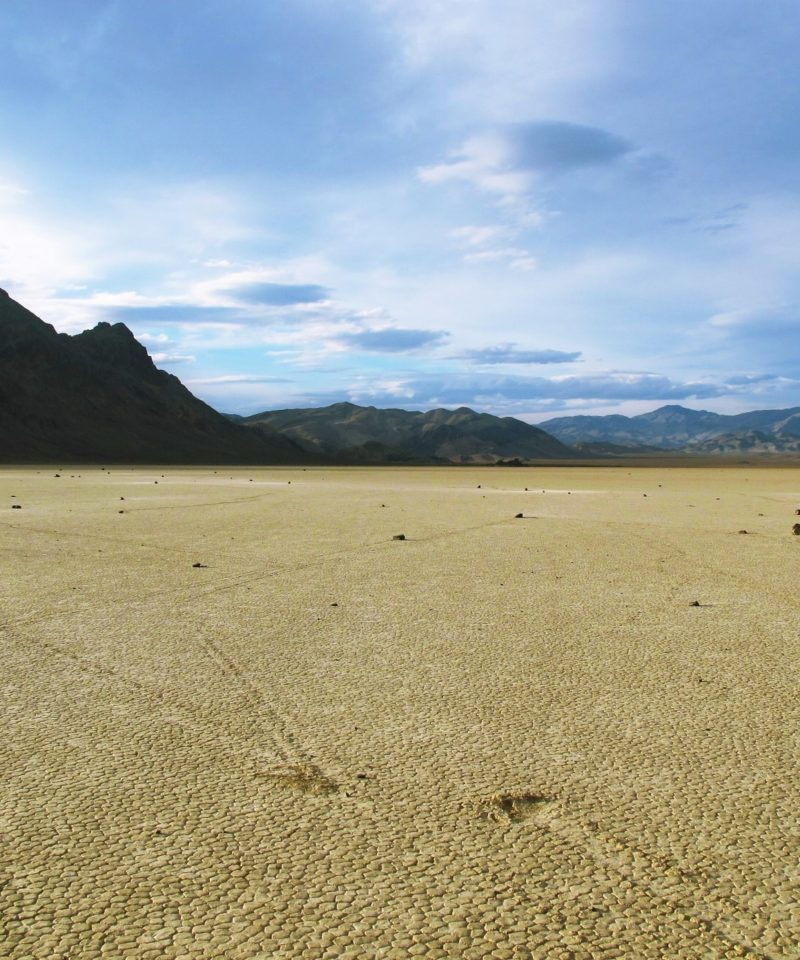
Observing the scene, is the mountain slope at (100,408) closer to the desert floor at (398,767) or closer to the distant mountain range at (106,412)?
the distant mountain range at (106,412)

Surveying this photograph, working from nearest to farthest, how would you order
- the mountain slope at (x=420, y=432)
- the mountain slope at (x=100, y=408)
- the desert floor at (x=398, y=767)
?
the desert floor at (x=398, y=767) → the mountain slope at (x=100, y=408) → the mountain slope at (x=420, y=432)

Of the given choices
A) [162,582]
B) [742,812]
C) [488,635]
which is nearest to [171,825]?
[742,812]

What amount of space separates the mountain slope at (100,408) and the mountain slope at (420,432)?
48.3 meters

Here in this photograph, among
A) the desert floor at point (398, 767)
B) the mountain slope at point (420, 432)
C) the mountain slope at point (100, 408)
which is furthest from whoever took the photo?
the mountain slope at point (420, 432)

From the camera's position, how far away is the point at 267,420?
190500 mm

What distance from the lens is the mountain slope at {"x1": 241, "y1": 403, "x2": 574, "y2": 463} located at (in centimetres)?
16650

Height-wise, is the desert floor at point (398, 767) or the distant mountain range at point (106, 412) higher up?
the distant mountain range at point (106, 412)

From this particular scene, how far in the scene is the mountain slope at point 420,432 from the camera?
546ft

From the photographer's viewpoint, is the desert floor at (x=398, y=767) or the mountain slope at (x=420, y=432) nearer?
the desert floor at (x=398, y=767)

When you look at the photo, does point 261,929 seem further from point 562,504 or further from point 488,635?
point 562,504

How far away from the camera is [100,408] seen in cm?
9300

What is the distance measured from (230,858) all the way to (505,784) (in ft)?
3.50

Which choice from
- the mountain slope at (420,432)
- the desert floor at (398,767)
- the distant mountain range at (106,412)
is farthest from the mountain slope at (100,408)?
the desert floor at (398,767)

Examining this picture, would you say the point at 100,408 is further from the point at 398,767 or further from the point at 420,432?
the point at 398,767
